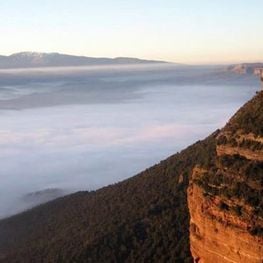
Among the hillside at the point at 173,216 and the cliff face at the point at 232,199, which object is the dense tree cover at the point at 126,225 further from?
the cliff face at the point at 232,199

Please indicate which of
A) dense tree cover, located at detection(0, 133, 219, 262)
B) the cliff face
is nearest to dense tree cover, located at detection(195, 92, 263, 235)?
the cliff face

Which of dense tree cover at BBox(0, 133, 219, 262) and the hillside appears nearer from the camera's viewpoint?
Answer: the hillside

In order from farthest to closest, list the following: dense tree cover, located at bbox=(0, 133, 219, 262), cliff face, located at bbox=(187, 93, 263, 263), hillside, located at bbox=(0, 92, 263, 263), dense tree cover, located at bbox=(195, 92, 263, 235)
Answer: dense tree cover, located at bbox=(0, 133, 219, 262)
hillside, located at bbox=(0, 92, 263, 263)
dense tree cover, located at bbox=(195, 92, 263, 235)
cliff face, located at bbox=(187, 93, 263, 263)

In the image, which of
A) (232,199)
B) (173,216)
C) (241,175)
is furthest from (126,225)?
(232,199)

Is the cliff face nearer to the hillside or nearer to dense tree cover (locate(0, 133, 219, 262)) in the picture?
the hillside

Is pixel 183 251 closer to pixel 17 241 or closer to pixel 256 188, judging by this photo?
pixel 256 188

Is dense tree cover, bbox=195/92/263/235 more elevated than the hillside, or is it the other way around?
dense tree cover, bbox=195/92/263/235

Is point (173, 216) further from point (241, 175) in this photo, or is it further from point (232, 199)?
point (232, 199)
